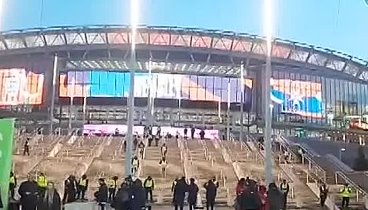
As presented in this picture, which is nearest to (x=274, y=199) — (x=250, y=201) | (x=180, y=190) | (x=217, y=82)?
(x=250, y=201)

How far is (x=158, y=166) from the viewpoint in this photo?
31734mm

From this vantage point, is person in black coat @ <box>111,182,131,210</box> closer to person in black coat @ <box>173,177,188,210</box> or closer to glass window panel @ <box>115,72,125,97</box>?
person in black coat @ <box>173,177,188,210</box>

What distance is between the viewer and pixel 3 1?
2884 centimetres

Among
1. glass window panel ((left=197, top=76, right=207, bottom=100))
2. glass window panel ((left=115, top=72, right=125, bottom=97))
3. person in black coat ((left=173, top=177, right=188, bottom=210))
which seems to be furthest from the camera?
glass window panel ((left=197, top=76, right=207, bottom=100))

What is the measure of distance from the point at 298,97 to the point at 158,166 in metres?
56.1

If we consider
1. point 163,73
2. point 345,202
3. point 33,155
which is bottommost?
point 345,202

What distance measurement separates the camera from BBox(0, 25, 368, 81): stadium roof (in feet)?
261

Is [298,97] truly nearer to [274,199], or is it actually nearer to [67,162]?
[67,162]

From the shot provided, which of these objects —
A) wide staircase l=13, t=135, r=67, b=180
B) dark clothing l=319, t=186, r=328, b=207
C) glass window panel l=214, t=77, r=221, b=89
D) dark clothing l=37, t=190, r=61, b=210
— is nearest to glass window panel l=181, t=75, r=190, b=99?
glass window panel l=214, t=77, r=221, b=89

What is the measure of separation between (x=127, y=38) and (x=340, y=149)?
35428 mm

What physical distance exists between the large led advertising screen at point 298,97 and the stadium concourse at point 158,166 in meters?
41.6

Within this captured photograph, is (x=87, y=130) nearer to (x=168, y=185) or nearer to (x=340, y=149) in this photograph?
(x=340, y=149)

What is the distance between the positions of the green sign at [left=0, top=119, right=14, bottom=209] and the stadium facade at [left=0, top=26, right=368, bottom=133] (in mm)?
69710

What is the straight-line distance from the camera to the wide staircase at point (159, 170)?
80.5 feet
